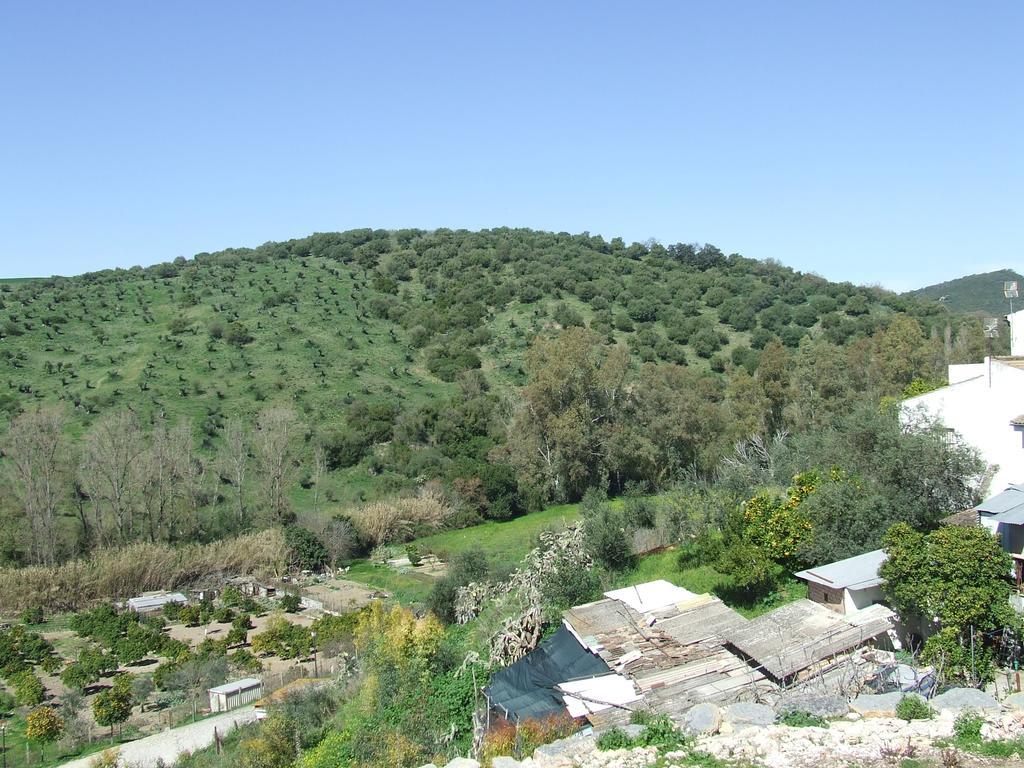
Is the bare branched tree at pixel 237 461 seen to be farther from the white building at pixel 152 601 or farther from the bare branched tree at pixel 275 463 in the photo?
the white building at pixel 152 601

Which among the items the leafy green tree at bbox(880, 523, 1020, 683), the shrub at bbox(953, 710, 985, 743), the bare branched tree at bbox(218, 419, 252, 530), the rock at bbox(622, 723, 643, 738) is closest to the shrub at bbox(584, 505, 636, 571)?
the leafy green tree at bbox(880, 523, 1020, 683)

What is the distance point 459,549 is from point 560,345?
34.6 ft

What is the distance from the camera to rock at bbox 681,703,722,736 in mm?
9453

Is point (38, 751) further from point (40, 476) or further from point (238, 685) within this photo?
point (40, 476)

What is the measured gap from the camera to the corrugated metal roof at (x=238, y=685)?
63.9 ft

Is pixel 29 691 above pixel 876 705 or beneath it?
beneath

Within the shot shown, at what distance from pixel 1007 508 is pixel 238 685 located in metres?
15.9

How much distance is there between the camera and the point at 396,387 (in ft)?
171

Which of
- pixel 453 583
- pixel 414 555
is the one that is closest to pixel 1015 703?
pixel 453 583

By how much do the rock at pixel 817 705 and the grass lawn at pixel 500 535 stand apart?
20.2 metres

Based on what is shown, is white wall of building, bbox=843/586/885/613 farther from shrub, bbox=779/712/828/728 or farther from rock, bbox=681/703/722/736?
rock, bbox=681/703/722/736

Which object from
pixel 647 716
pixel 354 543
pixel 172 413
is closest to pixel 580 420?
pixel 354 543

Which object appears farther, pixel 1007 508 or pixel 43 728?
pixel 43 728

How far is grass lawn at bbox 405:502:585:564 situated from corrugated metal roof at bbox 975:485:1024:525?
59.8 feet
